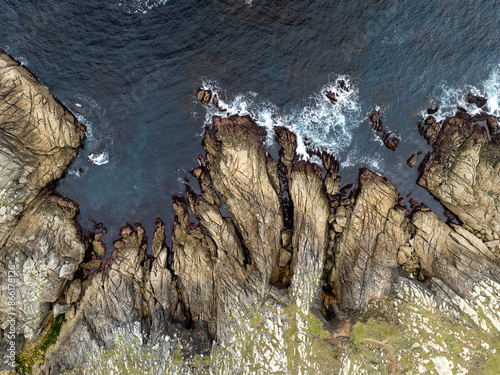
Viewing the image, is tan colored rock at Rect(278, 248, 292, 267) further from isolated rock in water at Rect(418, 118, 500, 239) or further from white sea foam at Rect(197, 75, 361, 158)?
isolated rock in water at Rect(418, 118, 500, 239)

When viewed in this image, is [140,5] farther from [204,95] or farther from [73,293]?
[73,293]

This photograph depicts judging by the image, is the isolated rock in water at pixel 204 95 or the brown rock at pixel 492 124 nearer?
the brown rock at pixel 492 124

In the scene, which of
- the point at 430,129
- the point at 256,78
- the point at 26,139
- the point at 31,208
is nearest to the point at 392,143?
the point at 430,129

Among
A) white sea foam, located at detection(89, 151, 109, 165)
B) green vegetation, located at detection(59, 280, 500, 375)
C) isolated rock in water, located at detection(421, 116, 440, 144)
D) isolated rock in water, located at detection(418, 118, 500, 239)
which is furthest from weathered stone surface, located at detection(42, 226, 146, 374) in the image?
isolated rock in water, located at detection(421, 116, 440, 144)

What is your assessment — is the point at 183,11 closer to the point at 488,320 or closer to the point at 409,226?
the point at 409,226

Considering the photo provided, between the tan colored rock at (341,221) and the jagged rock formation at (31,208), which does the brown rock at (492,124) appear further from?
the jagged rock formation at (31,208)

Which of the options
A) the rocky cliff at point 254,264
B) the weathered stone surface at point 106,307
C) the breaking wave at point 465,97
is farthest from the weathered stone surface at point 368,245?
the weathered stone surface at point 106,307

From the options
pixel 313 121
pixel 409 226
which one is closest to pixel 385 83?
pixel 313 121
